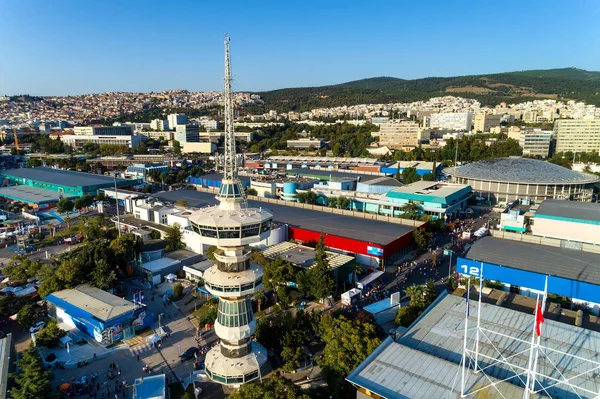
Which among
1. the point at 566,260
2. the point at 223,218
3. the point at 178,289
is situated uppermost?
the point at 223,218

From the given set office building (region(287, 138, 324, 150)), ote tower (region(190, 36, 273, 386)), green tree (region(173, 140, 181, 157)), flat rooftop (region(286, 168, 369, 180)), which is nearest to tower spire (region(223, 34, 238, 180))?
ote tower (region(190, 36, 273, 386))

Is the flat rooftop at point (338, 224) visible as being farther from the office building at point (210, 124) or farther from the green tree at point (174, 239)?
Answer: the office building at point (210, 124)

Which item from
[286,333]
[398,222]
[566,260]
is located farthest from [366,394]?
[398,222]

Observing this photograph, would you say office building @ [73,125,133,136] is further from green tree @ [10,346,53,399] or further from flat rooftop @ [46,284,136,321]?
green tree @ [10,346,53,399]

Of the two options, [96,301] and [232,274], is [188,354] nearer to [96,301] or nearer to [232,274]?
[232,274]

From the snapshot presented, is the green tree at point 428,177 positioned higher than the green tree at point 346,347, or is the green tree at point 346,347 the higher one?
the green tree at point 428,177

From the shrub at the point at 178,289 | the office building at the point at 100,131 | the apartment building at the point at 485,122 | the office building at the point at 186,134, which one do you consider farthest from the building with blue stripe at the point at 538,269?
the office building at the point at 100,131

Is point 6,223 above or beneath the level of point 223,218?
beneath

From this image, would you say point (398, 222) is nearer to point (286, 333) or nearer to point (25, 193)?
point (286, 333)
